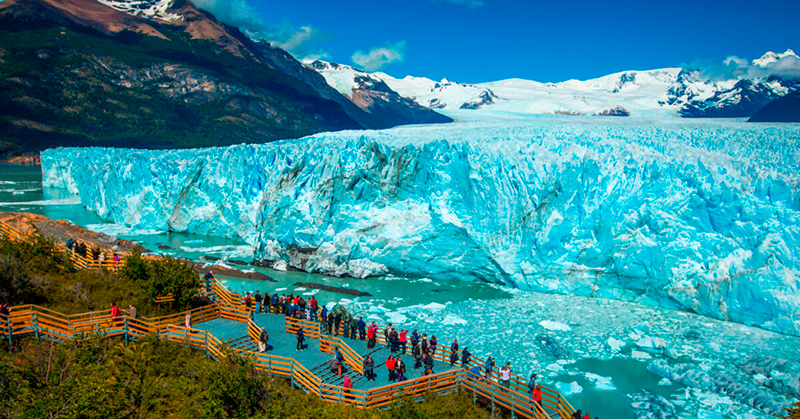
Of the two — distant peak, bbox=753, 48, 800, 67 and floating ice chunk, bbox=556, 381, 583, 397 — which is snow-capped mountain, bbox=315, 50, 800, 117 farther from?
floating ice chunk, bbox=556, 381, 583, 397

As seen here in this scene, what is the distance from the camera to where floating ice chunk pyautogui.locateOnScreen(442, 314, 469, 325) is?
607 inches

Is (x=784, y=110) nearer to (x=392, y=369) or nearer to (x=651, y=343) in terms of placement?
(x=651, y=343)

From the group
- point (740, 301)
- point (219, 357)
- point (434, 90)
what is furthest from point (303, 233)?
point (434, 90)

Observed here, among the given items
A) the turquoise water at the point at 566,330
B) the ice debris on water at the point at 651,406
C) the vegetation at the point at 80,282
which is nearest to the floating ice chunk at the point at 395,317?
the turquoise water at the point at 566,330

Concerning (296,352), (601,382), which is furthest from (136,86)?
(601,382)

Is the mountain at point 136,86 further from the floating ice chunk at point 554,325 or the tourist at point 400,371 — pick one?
the tourist at point 400,371

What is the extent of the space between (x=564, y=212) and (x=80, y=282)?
1758 centimetres

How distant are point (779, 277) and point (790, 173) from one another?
3926mm

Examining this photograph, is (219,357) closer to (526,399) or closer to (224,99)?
(526,399)

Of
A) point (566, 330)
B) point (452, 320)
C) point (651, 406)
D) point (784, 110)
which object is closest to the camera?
point (651, 406)

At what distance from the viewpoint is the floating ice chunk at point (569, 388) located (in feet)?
36.5

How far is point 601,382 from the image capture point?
38.5 ft

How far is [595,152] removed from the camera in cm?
1952

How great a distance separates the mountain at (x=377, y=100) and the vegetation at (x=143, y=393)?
112 metres
